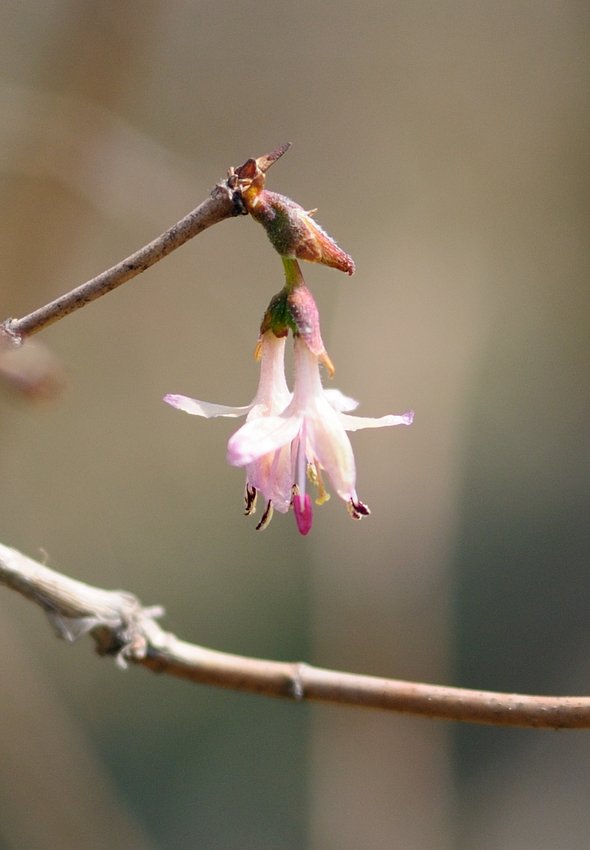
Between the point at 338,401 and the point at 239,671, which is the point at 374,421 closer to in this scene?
the point at 338,401

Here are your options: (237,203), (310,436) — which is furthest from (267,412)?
(237,203)

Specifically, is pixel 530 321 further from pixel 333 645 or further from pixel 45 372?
pixel 45 372

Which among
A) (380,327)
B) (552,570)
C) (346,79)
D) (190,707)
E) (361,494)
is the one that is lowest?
(190,707)

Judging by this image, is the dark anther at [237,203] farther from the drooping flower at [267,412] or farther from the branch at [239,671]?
the branch at [239,671]

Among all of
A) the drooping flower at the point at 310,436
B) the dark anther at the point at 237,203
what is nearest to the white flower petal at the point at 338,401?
the drooping flower at the point at 310,436

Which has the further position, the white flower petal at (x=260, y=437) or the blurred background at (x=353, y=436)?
the blurred background at (x=353, y=436)

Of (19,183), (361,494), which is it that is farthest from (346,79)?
(19,183)
